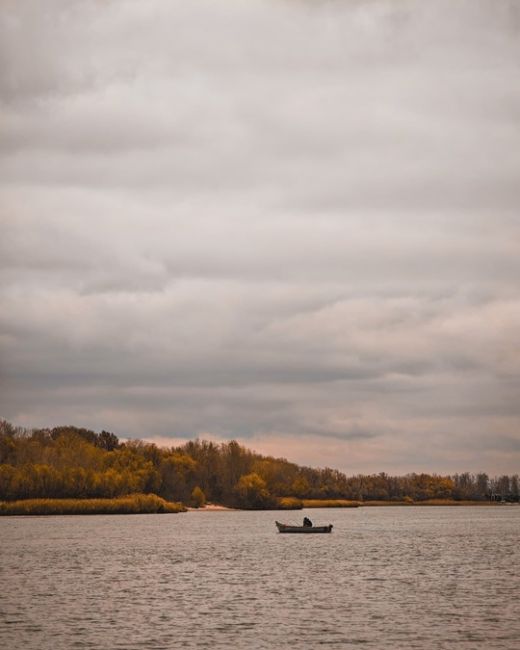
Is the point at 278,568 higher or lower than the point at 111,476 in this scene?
lower

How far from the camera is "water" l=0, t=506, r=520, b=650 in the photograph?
150 ft

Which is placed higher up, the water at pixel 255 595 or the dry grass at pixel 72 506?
the dry grass at pixel 72 506

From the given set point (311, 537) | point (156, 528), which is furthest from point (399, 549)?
point (156, 528)

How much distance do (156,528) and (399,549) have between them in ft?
180

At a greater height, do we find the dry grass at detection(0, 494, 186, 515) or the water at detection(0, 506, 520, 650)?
the dry grass at detection(0, 494, 186, 515)

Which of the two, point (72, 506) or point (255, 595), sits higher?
point (72, 506)

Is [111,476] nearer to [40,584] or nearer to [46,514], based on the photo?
[46,514]

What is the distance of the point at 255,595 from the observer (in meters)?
61.5

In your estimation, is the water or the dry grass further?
the dry grass

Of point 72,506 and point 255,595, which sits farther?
point 72,506

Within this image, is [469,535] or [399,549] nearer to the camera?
[399,549]

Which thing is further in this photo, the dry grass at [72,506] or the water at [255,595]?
the dry grass at [72,506]

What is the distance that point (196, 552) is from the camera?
9881 cm

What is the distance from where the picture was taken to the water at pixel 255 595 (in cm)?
4569
